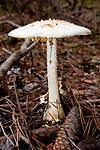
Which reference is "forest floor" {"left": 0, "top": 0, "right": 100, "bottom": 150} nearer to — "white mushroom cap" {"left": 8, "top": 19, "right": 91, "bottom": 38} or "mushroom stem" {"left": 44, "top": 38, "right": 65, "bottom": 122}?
"mushroom stem" {"left": 44, "top": 38, "right": 65, "bottom": 122}

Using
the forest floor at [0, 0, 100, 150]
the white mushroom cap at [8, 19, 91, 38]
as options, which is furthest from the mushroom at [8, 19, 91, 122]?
the forest floor at [0, 0, 100, 150]

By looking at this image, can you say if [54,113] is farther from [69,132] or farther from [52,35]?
[52,35]

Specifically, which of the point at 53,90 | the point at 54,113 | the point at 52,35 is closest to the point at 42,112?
the point at 54,113

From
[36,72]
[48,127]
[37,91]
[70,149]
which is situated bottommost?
[70,149]

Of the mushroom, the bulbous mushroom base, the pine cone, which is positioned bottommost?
the pine cone

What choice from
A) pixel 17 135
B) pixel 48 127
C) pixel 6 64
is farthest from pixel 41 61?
pixel 17 135

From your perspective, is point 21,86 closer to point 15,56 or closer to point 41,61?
point 15,56

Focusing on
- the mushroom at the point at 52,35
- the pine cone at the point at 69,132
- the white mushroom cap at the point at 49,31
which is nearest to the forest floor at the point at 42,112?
the pine cone at the point at 69,132

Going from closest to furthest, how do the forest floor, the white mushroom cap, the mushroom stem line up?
the white mushroom cap → the forest floor → the mushroom stem

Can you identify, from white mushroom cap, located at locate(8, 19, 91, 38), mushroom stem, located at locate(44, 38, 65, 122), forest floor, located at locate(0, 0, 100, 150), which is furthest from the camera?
mushroom stem, located at locate(44, 38, 65, 122)
